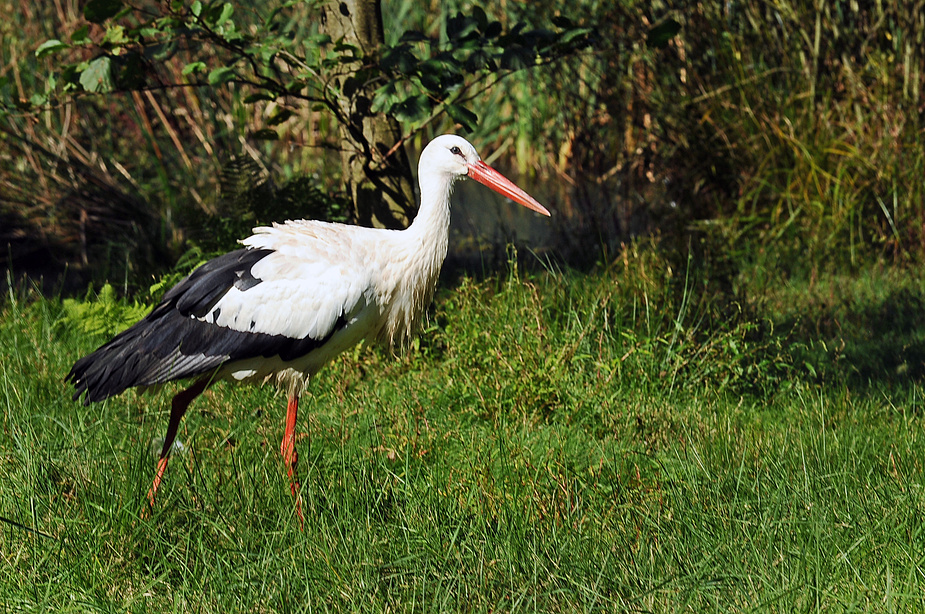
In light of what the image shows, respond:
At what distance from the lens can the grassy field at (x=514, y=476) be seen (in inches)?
106

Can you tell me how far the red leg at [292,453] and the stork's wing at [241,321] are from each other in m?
0.19

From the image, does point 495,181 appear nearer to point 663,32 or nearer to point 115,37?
point 663,32

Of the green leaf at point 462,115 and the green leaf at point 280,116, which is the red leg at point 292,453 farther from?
the green leaf at point 280,116

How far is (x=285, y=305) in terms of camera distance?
362 centimetres

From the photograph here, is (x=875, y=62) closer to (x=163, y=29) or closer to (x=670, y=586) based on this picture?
(x=163, y=29)

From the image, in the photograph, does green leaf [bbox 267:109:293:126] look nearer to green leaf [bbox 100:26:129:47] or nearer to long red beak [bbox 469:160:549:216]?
green leaf [bbox 100:26:129:47]

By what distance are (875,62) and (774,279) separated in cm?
155

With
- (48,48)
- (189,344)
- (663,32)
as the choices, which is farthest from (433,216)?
(48,48)

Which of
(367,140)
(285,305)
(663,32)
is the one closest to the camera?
(285,305)

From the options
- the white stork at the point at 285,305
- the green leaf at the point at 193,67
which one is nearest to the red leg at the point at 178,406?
the white stork at the point at 285,305

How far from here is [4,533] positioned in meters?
2.90

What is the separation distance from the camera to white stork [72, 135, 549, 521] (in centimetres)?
360

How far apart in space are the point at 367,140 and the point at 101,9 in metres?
1.39

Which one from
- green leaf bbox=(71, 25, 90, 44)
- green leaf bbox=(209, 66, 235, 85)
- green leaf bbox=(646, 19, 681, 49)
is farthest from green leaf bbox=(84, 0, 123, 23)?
green leaf bbox=(646, 19, 681, 49)
